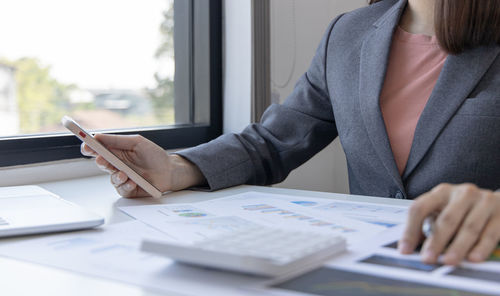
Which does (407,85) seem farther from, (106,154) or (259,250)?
(259,250)

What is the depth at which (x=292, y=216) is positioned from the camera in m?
0.86

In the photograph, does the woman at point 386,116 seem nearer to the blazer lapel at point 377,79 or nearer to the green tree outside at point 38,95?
the blazer lapel at point 377,79

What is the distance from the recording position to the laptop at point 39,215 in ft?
2.49

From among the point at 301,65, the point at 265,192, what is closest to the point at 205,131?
the point at 301,65

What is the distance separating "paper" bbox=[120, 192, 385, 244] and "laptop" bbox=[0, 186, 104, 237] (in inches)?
3.5

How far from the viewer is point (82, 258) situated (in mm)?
651

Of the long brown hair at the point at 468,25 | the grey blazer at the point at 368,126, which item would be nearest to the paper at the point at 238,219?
the grey blazer at the point at 368,126

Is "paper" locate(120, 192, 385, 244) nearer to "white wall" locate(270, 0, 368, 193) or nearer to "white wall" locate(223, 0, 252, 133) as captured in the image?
"white wall" locate(223, 0, 252, 133)

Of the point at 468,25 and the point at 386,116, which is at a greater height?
the point at 468,25

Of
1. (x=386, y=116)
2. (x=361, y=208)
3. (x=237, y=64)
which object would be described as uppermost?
(x=237, y=64)

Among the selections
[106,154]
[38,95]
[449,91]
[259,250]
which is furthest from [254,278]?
[38,95]

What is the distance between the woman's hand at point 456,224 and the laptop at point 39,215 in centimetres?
42

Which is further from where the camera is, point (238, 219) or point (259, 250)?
point (238, 219)

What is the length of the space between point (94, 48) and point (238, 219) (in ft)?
5.04
